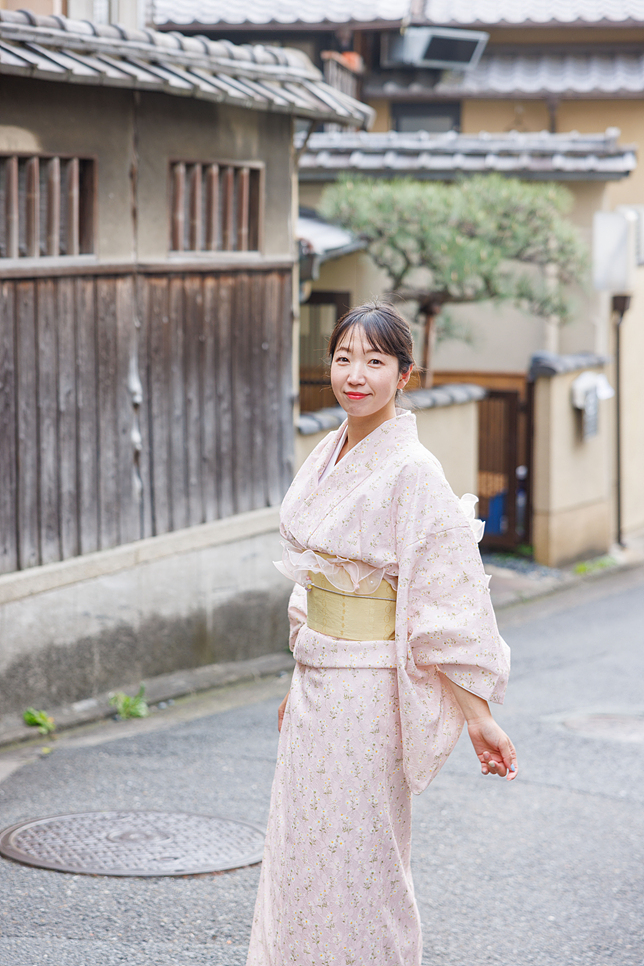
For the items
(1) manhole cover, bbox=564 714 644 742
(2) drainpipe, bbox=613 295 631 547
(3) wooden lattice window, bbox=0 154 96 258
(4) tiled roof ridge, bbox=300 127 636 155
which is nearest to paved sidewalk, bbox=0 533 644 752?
(2) drainpipe, bbox=613 295 631 547

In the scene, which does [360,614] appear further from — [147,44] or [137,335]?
[147,44]

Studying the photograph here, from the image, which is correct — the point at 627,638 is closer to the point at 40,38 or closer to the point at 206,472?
the point at 206,472

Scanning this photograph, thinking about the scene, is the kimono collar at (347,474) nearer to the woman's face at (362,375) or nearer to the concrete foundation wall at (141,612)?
the woman's face at (362,375)

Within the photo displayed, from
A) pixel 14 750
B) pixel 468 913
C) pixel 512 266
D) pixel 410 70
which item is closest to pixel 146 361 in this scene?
pixel 14 750

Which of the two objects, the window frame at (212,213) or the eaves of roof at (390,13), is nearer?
the window frame at (212,213)

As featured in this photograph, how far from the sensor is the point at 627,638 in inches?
406

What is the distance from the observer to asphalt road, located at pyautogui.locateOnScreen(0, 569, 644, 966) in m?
4.28

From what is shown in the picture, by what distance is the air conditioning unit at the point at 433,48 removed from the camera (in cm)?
1716

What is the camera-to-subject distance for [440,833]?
545cm

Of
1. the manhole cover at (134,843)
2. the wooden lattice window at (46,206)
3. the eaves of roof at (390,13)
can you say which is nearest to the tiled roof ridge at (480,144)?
the eaves of roof at (390,13)

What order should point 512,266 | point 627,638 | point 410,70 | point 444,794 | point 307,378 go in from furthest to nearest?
point 410,70 < point 512,266 < point 307,378 < point 627,638 < point 444,794

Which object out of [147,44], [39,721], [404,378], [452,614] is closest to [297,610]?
[452,614]

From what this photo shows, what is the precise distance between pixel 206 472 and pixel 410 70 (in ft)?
38.9

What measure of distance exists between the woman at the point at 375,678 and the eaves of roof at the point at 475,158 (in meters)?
10.5
